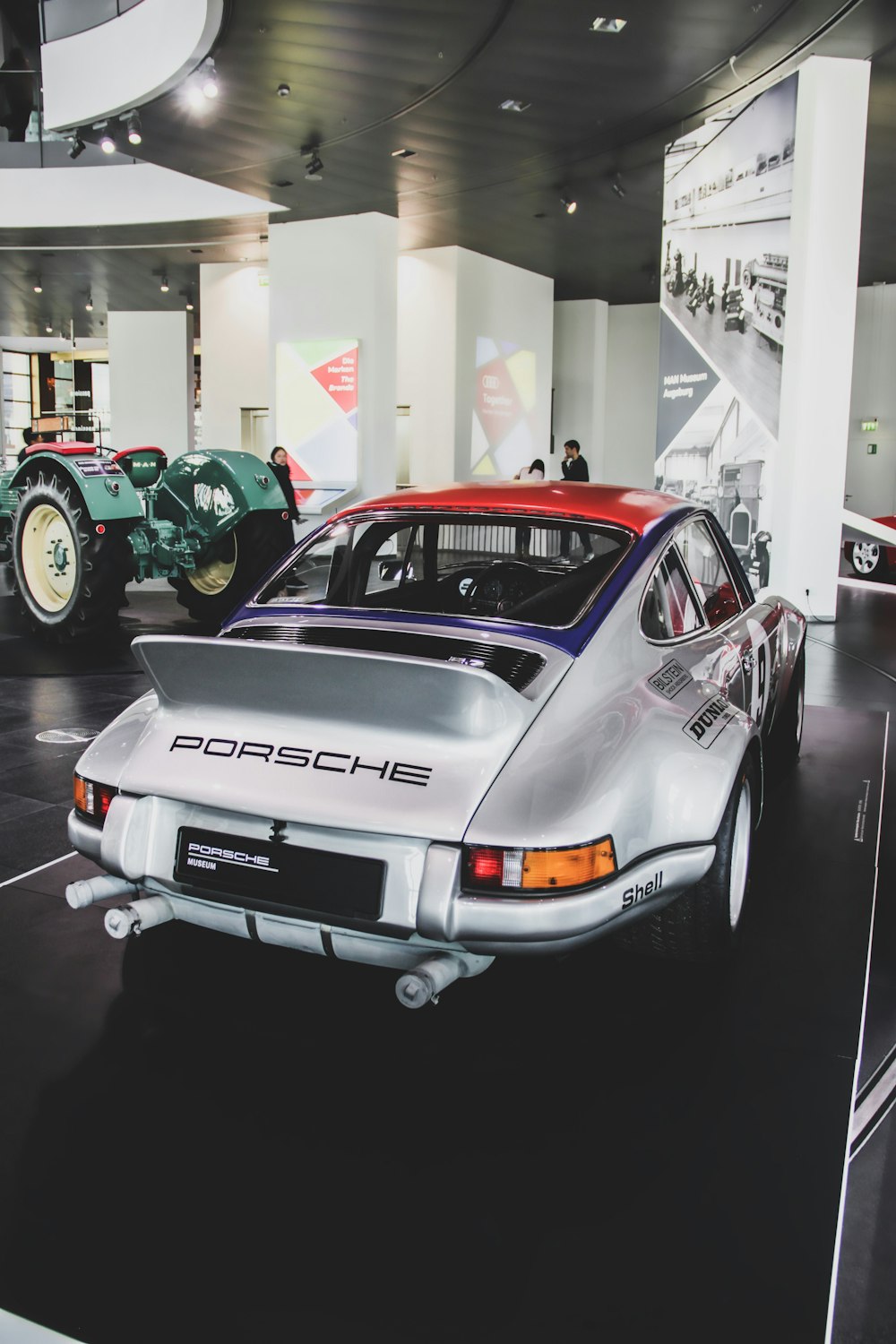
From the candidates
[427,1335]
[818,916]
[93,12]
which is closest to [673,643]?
[818,916]

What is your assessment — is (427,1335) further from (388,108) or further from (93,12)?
(93,12)

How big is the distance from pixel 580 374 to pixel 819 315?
11789 mm

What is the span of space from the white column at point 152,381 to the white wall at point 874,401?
1247cm

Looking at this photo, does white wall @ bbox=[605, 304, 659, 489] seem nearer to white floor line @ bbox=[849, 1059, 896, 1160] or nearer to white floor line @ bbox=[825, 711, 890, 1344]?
white floor line @ bbox=[825, 711, 890, 1344]

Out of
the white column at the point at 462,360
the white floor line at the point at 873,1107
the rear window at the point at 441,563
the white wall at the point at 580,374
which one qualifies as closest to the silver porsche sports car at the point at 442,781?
the rear window at the point at 441,563

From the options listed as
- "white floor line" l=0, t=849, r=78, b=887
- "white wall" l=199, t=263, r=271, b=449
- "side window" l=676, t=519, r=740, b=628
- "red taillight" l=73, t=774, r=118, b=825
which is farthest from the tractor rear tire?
"white wall" l=199, t=263, r=271, b=449

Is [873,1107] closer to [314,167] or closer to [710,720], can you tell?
[710,720]

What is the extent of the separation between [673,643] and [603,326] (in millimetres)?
18734

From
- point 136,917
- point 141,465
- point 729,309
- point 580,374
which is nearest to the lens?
point 136,917

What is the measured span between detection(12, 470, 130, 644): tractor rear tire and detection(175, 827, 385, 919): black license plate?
532cm

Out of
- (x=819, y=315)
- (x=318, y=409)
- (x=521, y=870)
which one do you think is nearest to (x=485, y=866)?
(x=521, y=870)

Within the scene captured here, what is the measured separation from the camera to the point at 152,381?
19.6 meters

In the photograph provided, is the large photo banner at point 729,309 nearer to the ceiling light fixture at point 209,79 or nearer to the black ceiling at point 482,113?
the black ceiling at point 482,113

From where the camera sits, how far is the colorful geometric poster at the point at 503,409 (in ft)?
52.2
